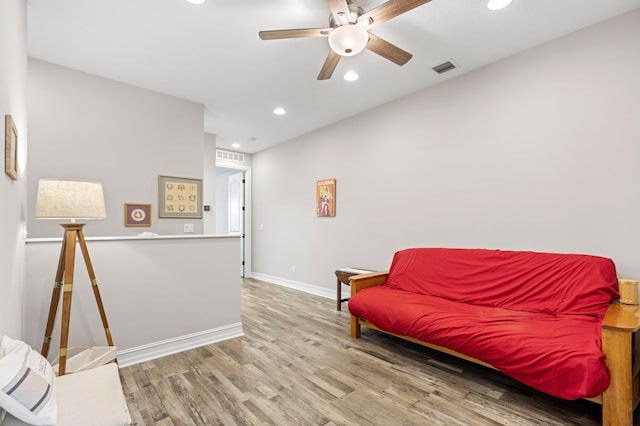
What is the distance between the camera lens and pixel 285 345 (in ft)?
9.60

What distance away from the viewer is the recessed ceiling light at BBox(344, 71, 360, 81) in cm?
318

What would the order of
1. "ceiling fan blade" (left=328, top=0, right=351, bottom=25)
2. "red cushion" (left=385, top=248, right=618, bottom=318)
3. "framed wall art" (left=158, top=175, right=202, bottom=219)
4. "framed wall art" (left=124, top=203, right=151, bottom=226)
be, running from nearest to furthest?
"ceiling fan blade" (left=328, top=0, right=351, bottom=25)
"red cushion" (left=385, top=248, right=618, bottom=318)
"framed wall art" (left=124, top=203, right=151, bottom=226)
"framed wall art" (left=158, top=175, right=202, bottom=219)

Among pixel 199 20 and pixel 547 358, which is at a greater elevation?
pixel 199 20

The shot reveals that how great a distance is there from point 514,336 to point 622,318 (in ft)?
2.04

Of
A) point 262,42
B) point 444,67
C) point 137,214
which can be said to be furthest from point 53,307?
point 444,67

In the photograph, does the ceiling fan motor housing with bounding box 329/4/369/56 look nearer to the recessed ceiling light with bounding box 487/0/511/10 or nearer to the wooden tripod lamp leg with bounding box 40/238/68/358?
the recessed ceiling light with bounding box 487/0/511/10

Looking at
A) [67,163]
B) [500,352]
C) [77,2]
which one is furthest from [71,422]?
[67,163]

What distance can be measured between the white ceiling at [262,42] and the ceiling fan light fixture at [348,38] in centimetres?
36

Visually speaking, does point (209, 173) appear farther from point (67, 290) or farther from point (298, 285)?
point (67, 290)

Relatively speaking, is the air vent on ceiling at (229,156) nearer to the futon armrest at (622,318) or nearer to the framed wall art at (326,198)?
the framed wall art at (326,198)

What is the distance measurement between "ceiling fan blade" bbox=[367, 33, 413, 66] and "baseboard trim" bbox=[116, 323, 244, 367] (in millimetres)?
2929

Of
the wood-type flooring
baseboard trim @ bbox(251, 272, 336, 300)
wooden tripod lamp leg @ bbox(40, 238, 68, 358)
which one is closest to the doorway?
baseboard trim @ bbox(251, 272, 336, 300)

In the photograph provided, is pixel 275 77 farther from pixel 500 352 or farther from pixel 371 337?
pixel 500 352

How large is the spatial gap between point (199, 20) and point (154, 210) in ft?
7.26
